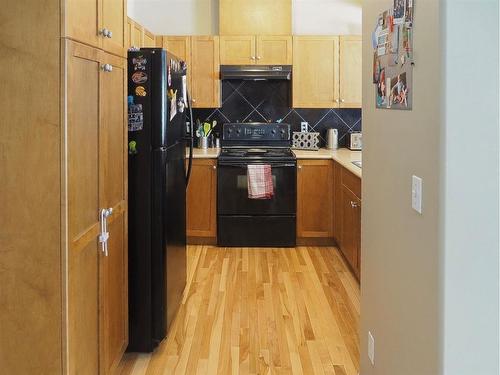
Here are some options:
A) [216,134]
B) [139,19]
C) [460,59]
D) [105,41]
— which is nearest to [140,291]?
[105,41]

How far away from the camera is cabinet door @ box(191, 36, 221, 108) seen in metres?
5.60

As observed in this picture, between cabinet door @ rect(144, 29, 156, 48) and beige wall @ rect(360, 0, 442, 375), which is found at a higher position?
cabinet door @ rect(144, 29, 156, 48)

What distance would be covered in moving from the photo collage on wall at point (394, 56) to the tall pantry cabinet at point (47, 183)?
1.06 meters

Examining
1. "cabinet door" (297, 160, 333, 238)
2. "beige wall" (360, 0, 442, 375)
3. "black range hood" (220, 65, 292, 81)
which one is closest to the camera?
"beige wall" (360, 0, 442, 375)

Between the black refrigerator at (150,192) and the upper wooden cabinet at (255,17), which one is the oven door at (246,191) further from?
the black refrigerator at (150,192)

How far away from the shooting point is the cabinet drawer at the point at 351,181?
4.19 metres

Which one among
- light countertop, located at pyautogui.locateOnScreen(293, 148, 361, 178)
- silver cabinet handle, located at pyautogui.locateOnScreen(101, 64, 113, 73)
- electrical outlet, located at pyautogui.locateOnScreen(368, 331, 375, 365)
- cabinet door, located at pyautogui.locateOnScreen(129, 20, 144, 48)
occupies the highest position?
cabinet door, located at pyautogui.locateOnScreen(129, 20, 144, 48)

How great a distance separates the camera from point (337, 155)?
17.5ft

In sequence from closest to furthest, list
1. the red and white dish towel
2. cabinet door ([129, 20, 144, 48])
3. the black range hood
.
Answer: cabinet door ([129, 20, 144, 48])
the red and white dish towel
the black range hood

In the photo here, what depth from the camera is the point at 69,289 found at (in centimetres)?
189

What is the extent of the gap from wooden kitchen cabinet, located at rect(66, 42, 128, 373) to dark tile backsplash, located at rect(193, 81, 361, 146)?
11.2 feet

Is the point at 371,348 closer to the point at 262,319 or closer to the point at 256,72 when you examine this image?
the point at 262,319

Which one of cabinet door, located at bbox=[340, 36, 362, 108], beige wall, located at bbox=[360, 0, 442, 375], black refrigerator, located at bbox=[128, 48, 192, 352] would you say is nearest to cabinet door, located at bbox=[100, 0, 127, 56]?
black refrigerator, located at bbox=[128, 48, 192, 352]

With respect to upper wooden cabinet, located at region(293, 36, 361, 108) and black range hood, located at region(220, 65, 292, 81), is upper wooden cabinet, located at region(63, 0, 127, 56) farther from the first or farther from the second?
upper wooden cabinet, located at region(293, 36, 361, 108)
